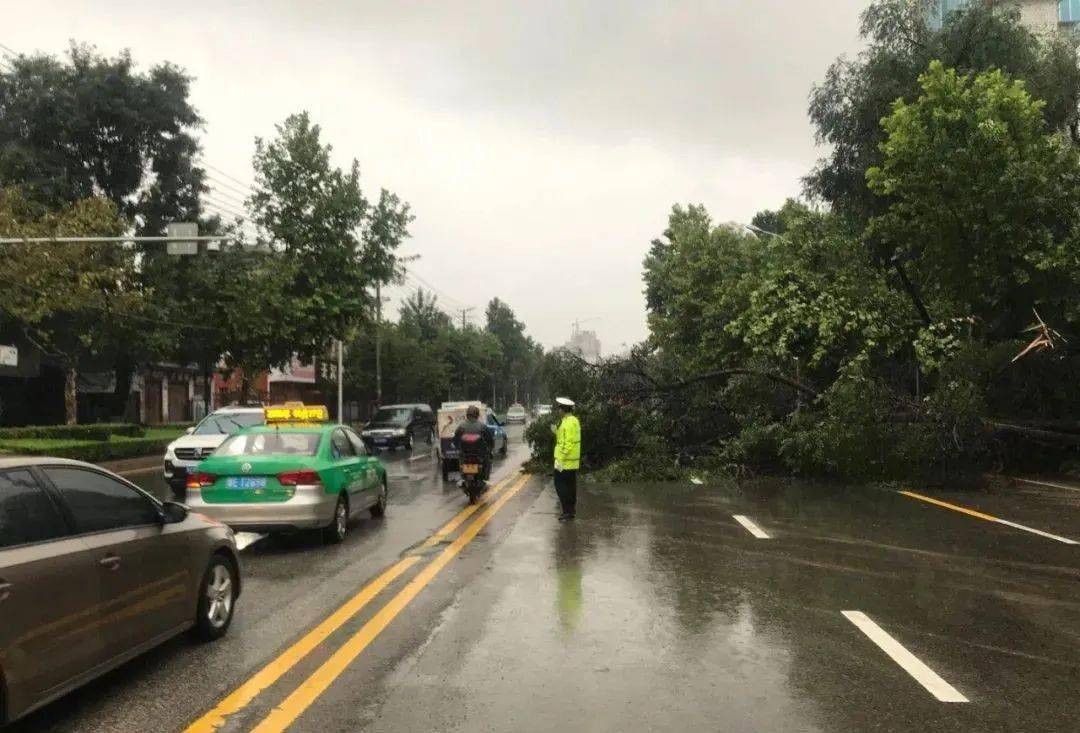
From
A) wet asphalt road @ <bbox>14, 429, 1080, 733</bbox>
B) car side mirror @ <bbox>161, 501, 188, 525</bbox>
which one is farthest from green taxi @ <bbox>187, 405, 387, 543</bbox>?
car side mirror @ <bbox>161, 501, 188, 525</bbox>

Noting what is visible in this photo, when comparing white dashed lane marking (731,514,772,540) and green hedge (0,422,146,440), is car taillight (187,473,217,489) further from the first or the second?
green hedge (0,422,146,440)

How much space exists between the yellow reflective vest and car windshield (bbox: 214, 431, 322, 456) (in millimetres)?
3472

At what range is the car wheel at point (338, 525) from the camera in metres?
11.0

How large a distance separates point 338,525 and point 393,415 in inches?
914

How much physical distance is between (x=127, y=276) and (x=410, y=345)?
3268 centimetres

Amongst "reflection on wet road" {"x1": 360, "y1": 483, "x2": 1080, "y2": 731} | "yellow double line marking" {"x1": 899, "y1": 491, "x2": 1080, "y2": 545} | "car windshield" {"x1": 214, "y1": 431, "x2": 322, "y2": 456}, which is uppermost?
"car windshield" {"x1": 214, "y1": 431, "x2": 322, "y2": 456}

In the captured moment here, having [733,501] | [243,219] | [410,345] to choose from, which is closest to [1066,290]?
[733,501]

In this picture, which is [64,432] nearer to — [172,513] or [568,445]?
[568,445]

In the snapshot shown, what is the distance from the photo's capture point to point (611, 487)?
1830cm

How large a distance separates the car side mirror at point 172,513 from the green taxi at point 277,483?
13.9 ft

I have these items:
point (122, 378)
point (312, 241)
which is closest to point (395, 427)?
point (312, 241)

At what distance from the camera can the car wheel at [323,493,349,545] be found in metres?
11.0

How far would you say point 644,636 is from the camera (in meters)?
6.60

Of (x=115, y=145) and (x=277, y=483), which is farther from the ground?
(x=115, y=145)
